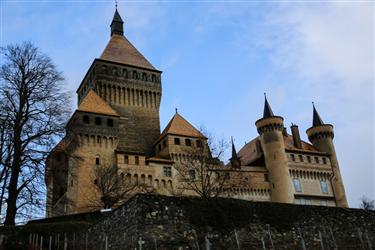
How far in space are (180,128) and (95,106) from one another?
10.6 metres

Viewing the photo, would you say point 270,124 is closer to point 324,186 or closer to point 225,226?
point 324,186

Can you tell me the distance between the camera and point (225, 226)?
1576cm

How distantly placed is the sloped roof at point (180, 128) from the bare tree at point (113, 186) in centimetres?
877

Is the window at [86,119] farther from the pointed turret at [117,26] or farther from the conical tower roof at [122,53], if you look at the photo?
the pointed turret at [117,26]

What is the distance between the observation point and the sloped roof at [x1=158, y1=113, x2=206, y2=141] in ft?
176

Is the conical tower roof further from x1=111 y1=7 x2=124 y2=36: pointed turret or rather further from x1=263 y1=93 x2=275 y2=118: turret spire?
x1=263 y1=93 x2=275 y2=118: turret spire

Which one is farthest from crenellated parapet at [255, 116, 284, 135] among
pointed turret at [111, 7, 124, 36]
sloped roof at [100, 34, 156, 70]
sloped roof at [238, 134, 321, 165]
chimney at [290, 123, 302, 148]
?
pointed turret at [111, 7, 124, 36]

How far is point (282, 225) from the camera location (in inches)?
668

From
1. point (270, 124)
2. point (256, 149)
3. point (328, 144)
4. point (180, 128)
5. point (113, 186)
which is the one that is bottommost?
point (113, 186)

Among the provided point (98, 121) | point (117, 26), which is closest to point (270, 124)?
point (98, 121)

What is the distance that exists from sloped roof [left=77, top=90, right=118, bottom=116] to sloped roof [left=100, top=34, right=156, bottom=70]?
8411mm

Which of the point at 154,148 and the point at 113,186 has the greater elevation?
the point at 154,148

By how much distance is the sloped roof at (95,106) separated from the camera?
163ft

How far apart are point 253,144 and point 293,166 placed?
25.9 feet
